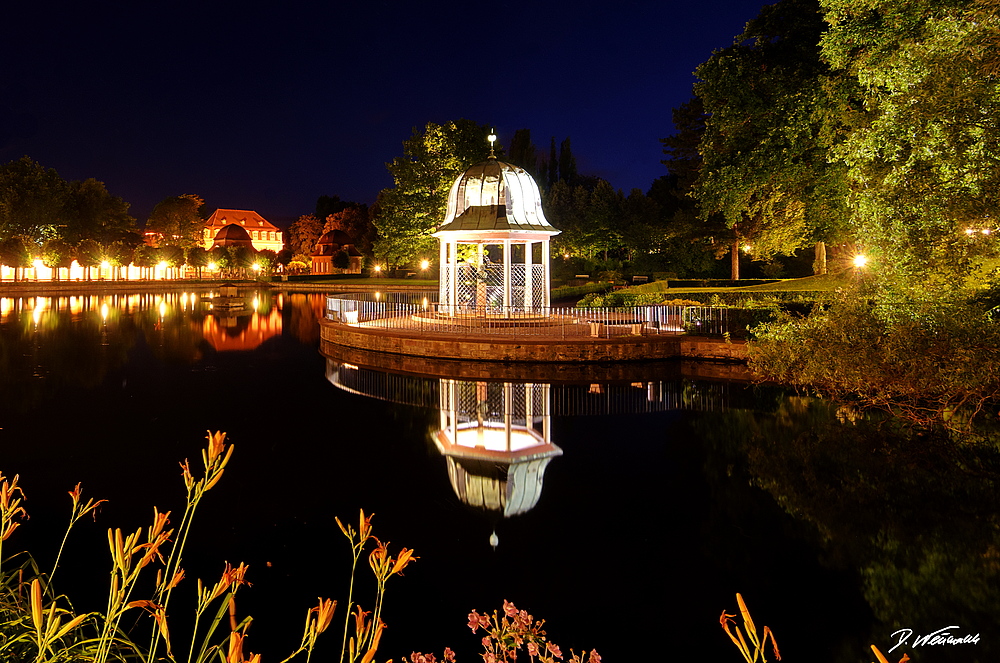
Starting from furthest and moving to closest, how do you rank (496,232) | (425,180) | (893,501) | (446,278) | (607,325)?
1. (425,180)
2. (446,278)
3. (496,232)
4. (607,325)
5. (893,501)

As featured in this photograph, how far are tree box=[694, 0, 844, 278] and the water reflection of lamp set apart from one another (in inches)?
333

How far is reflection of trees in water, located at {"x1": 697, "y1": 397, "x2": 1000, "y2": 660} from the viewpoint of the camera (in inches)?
208

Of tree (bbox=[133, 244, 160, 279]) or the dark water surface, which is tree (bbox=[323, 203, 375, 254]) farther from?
the dark water surface

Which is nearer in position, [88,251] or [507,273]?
[507,273]

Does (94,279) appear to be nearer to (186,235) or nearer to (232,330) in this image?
(186,235)

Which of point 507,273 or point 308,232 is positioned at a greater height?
point 308,232

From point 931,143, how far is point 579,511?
7.36m

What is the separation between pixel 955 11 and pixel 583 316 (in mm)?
12612

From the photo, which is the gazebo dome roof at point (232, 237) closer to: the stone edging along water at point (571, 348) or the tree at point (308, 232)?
the tree at point (308, 232)

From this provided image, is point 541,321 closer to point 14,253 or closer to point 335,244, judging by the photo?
point 335,244

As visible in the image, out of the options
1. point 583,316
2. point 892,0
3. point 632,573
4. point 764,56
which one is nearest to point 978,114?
point 892,0

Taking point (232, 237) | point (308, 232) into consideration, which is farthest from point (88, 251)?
point (308, 232)

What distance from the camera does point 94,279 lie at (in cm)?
6588

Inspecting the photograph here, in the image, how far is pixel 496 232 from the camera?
774 inches
